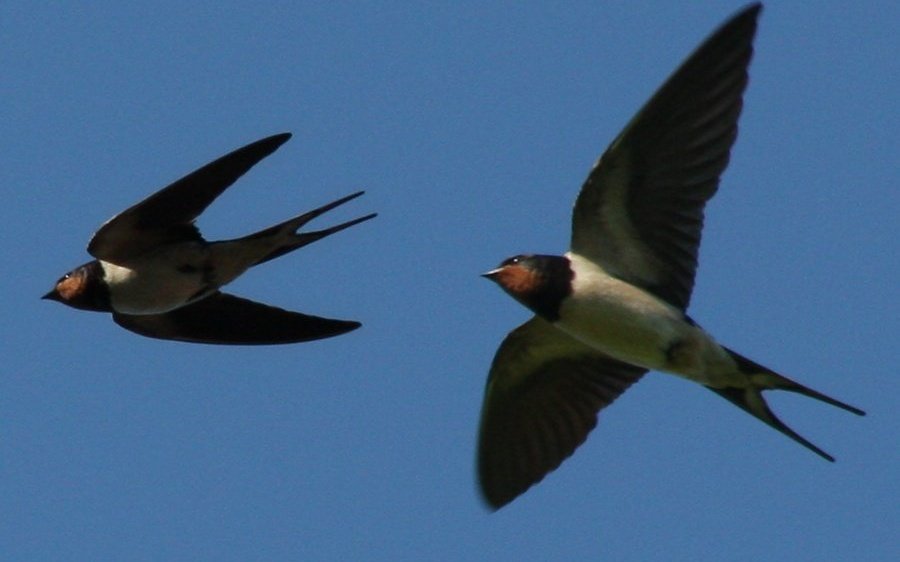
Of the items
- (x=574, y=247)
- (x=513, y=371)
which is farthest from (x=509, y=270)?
(x=513, y=371)

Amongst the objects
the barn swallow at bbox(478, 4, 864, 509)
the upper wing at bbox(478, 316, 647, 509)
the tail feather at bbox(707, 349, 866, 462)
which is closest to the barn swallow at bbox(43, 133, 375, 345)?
the upper wing at bbox(478, 316, 647, 509)

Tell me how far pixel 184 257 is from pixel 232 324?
1.77 ft

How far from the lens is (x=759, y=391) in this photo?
6.78m

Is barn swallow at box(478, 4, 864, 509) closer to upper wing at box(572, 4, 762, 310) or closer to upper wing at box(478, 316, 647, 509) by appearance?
upper wing at box(572, 4, 762, 310)

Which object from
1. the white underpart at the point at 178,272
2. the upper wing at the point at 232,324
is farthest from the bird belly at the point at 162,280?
the upper wing at the point at 232,324

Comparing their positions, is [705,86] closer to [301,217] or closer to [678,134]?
[678,134]

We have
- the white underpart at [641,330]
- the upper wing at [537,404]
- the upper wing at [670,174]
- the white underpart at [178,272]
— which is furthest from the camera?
the upper wing at [537,404]

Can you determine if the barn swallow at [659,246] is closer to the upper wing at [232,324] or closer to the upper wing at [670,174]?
the upper wing at [670,174]

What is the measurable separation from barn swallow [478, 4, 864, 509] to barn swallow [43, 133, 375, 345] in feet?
1.91

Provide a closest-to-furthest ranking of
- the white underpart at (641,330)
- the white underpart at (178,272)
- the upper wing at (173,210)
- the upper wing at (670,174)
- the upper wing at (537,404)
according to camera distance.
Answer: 1. the upper wing at (670,174)
2. the upper wing at (173,210)
3. the white underpart at (641,330)
4. the white underpart at (178,272)
5. the upper wing at (537,404)

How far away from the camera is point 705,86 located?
21.3 feet

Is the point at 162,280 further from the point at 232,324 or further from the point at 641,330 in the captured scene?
the point at 641,330

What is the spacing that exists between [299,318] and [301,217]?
61 cm

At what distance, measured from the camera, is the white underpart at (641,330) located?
6.74 meters
